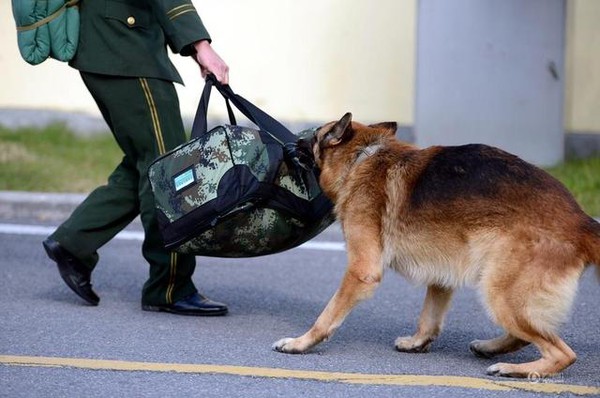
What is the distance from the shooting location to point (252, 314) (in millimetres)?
5938

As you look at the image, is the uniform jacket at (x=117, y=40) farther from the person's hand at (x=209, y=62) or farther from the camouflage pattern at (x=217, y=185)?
the camouflage pattern at (x=217, y=185)

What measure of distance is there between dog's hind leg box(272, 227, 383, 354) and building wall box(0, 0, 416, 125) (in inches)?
216

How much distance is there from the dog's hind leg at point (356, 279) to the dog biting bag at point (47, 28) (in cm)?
175

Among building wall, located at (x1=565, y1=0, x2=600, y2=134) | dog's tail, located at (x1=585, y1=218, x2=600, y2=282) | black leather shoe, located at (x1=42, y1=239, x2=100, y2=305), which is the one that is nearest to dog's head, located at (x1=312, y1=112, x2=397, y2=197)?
dog's tail, located at (x1=585, y1=218, x2=600, y2=282)

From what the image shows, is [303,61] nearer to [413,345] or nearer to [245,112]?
[245,112]

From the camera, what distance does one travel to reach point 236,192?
16.8 feet

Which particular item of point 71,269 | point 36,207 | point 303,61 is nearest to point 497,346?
point 71,269

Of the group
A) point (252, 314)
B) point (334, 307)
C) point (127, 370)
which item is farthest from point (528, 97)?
point (127, 370)

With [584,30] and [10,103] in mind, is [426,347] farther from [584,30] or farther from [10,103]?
[10,103]

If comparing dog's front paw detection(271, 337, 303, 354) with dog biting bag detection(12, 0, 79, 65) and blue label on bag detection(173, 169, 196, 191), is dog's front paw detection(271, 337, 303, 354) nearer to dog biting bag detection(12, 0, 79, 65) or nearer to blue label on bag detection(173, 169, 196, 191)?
blue label on bag detection(173, 169, 196, 191)

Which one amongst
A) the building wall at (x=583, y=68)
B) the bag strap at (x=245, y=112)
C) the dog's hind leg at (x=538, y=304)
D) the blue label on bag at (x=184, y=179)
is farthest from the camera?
the building wall at (x=583, y=68)

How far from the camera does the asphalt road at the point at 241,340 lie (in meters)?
4.57

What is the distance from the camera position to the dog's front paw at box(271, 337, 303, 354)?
5.04 m

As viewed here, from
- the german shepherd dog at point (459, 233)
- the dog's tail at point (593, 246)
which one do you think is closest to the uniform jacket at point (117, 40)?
the german shepherd dog at point (459, 233)
